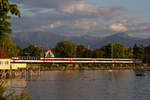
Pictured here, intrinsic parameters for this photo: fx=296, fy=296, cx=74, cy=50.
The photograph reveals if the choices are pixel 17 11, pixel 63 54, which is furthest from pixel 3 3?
pixel 63 54

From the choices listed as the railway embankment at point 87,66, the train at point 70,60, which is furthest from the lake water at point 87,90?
the railway embankment at point 87,66

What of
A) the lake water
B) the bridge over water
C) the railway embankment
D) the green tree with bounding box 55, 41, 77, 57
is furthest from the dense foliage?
the green tree with bounding box 55, 41, 77, 57

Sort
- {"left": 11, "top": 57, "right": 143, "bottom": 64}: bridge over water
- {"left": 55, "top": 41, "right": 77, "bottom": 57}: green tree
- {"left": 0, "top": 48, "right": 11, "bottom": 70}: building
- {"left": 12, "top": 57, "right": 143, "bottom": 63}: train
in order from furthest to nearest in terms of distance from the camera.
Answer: {"left": 55, "top": 41, "right": 77, "bottom": 57}: green tree
{"left": 12, "top": 57, "right": 143, "bottom": 63}: train
{"left": 11, "top": 57, "right": 143, "bottom": 64}: bridge over water
{"left": 0, "top": 48, "right": 11, "bottom": 70}: building

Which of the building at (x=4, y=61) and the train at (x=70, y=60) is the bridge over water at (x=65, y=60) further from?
the building at (x=4, y=61)

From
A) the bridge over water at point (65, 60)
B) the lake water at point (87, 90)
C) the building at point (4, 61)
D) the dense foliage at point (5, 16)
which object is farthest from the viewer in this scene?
the bridge over water at point (65, 60)

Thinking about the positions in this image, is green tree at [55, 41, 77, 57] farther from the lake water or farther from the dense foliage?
the dense foliage

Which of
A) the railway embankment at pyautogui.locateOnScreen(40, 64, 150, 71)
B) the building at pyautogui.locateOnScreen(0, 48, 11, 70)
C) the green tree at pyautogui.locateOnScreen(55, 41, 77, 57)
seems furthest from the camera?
the green tree at pyautogui.locateOnScreen(55, 41, 77, 57)

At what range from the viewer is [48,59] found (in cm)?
11488

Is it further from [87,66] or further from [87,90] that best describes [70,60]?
[87,90]

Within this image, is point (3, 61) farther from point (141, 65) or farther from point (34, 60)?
point (141, 65)

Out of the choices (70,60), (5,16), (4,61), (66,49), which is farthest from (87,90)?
(66,49)

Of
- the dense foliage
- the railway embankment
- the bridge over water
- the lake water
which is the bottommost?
the lake water

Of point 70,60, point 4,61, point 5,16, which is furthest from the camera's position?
point 70,60

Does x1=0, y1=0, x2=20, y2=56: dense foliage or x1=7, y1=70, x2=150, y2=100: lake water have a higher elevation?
x1=0, y1=0, x2=20, y2=56: dense foliage
